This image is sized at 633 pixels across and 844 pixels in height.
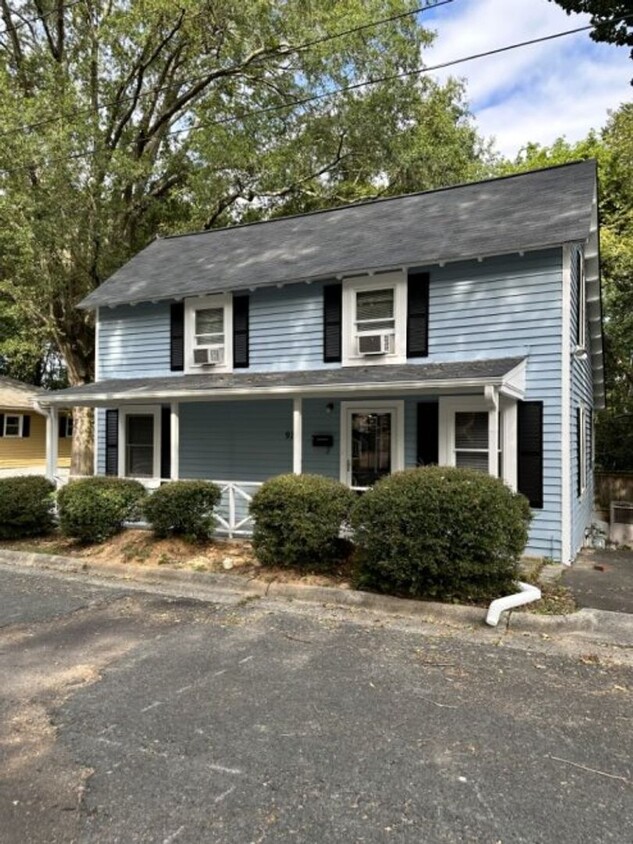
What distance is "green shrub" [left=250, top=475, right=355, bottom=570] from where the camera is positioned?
651 centimetres

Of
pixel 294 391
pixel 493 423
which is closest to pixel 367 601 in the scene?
pixel 493 423

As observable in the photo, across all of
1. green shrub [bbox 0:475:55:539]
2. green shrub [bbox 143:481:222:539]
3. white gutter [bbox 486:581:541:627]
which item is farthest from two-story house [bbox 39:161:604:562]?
white gutter [bbox 486:581:541:627]

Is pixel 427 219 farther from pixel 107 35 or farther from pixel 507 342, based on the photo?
pixel 107 35

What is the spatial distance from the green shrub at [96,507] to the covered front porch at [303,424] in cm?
108

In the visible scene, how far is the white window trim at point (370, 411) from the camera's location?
945cm

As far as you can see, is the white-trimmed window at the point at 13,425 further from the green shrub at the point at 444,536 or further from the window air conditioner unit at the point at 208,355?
the green shrub at the point at 444,536

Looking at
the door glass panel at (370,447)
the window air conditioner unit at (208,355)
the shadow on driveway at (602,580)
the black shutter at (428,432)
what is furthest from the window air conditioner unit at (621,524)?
the window air conditioner unit at (208,355)

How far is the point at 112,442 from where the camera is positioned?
1205cm

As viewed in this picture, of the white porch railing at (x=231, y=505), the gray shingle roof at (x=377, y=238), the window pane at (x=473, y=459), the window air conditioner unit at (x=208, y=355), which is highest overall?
the gray shingle roof at (x=377, y=238)

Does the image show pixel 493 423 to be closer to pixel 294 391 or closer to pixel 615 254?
pixel 294 391

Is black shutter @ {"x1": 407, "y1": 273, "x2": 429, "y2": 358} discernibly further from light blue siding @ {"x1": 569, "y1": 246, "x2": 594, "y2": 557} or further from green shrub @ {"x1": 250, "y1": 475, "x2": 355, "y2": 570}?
green shrub @ {"x1": 250, "y1": 475, "x2": 355, "y2": 570}

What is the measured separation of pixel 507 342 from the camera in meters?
8.65

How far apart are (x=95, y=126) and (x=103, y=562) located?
14.4 m

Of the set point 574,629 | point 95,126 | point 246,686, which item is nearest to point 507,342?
point 574,629
